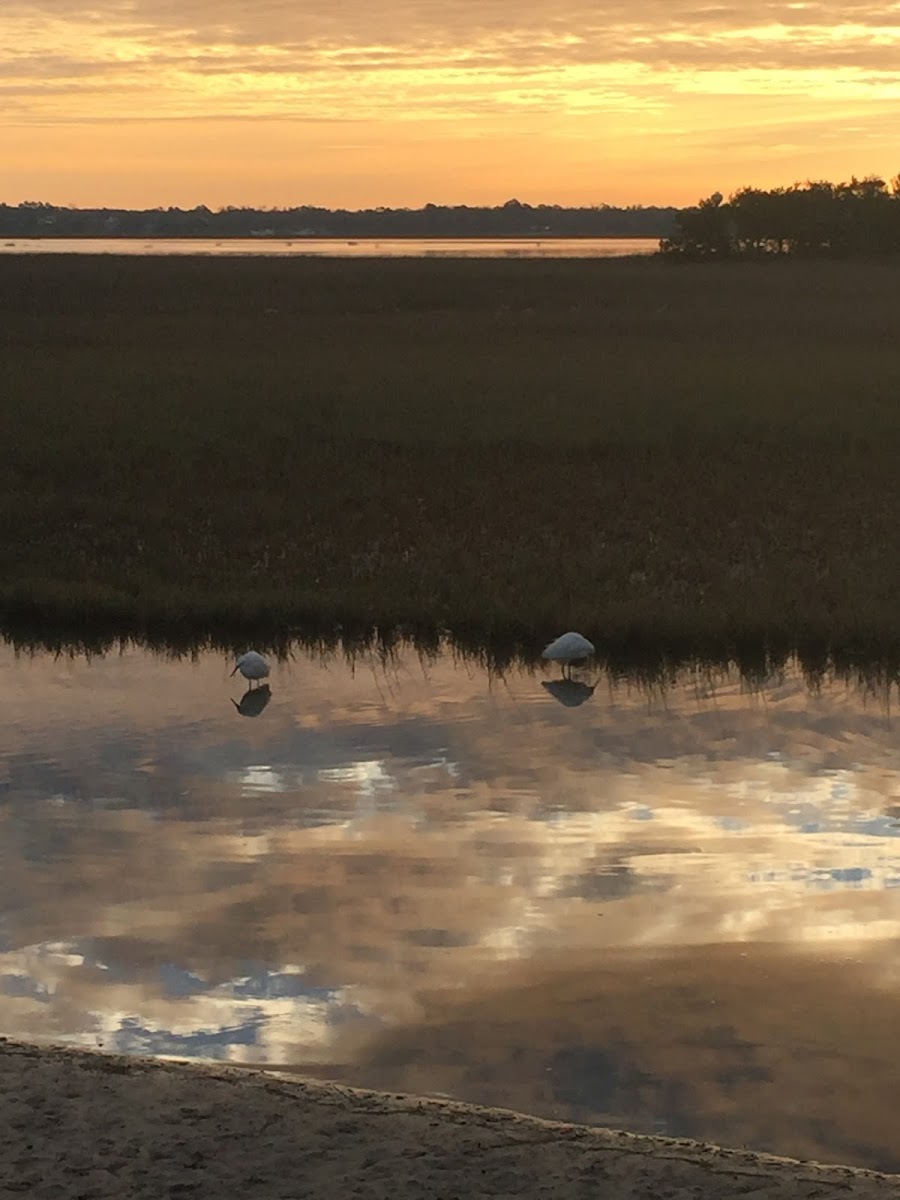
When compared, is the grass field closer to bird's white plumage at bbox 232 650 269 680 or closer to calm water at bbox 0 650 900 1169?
bird's white plumage at bbox 232 650 269 680

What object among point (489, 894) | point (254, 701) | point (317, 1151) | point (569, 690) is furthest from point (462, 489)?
point (317, 1151)

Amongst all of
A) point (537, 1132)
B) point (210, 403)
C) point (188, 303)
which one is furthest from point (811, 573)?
point (188, 303)

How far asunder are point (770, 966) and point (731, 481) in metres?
12.1

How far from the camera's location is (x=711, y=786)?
30.2ft

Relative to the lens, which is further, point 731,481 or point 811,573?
point 731,481

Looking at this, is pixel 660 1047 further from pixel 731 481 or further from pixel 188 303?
pixel 188 303

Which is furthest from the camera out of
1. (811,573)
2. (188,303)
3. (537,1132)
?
(188,303)

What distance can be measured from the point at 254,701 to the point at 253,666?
294 mm

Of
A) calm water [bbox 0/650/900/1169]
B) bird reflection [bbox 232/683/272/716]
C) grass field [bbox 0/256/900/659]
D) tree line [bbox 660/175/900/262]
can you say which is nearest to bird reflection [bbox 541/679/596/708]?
calm water [bbox 0/650/900/1169]

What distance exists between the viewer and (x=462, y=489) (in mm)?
18016

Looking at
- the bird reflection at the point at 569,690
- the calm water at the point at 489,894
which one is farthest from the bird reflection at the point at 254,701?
the bird reflection at the point at 569,690

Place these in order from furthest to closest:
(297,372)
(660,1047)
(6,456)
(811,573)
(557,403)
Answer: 1. (297,372)
2. (557,403)
3. (6,456)
4. (811,573)
5. (660,1047)

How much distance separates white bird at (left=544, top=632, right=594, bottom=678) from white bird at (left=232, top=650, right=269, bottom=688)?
191cm

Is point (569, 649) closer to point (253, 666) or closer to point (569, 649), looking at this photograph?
point (569, 649)
